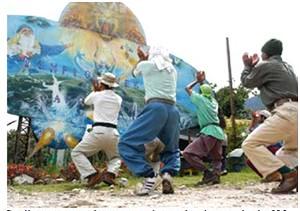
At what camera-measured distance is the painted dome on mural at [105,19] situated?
11.0 meters

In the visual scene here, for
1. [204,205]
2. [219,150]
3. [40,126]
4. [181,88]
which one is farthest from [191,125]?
[204,205]

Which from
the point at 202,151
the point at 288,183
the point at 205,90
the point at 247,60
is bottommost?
the point at 202,151

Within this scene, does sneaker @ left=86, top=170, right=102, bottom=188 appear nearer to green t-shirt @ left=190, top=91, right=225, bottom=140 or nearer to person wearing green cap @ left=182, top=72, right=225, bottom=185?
person wearing green cap @ left=182, top=72, right=225, bottom=185

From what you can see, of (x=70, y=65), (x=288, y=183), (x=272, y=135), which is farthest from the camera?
(x=70, y=65)

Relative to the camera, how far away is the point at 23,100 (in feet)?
32.1

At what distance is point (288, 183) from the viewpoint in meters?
4.37

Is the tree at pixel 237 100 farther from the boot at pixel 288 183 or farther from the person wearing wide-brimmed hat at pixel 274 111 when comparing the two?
the boot at pixel 288 183

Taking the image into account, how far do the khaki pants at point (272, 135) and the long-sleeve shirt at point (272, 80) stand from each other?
0.13 m

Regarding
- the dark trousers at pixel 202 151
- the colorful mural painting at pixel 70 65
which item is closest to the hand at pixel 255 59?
the dark trousers at pixel 202 151

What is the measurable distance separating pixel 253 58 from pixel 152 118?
3.65 feet

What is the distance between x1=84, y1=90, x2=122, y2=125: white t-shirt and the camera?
5727 millimetres

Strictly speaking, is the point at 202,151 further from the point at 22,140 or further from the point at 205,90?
the point at 22,140

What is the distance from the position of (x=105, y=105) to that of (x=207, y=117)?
51.5 inches

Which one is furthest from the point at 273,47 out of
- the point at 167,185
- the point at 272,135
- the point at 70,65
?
the point at 70,65
